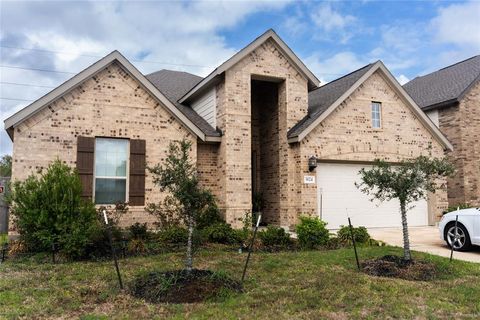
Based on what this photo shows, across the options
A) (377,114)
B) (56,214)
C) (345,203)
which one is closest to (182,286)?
(56,214)

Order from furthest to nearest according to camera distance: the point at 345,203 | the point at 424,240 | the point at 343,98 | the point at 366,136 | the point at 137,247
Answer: the point at 366,136 < the point at 345,203 < the point at 343,98 < the point at 424,240 < the point at 137,247

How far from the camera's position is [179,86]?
18016mm

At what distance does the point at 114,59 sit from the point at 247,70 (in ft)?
14.6

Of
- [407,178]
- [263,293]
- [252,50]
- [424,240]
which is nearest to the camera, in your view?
[263,293]

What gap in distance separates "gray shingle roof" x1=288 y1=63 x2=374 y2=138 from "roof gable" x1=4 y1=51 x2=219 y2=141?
3.35 meters

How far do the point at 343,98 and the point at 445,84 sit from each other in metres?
9.80

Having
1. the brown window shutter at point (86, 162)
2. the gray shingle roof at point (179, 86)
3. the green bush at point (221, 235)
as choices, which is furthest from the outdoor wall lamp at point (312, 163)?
the brown window shutter at point (86, 162)

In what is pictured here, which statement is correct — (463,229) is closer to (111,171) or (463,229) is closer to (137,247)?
(137,247)

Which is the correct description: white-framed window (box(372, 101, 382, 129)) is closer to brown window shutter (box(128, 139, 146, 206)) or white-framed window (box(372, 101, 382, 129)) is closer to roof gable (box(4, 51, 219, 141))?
roof gable (box(4, 51, 219, 141))

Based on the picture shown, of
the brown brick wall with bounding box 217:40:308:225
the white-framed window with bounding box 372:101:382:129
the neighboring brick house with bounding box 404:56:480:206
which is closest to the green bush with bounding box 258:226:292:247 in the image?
the brown brick wall with bounding box 217:40:308:225

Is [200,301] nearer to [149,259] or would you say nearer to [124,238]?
[149,259]

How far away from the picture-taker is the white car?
9.45 metres

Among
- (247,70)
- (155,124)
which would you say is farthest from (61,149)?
(247,70)

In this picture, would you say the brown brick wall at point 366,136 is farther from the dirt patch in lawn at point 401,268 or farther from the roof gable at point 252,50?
the dirt patch in lawn at point 401,268
